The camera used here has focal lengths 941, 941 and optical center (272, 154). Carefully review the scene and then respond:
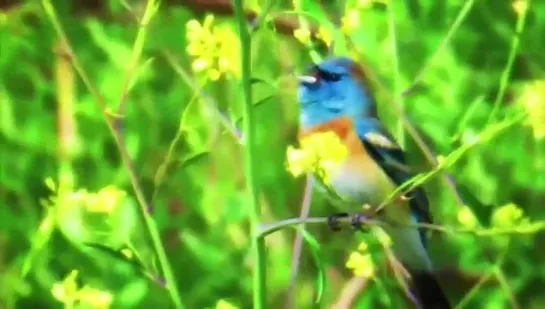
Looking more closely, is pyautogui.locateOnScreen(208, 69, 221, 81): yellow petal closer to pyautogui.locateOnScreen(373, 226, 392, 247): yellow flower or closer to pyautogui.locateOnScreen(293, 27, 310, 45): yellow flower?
pyautogui.locateOnScreen(293, 27, 310, 45): yellow flower

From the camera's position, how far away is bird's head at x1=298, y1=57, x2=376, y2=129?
933 millimetres

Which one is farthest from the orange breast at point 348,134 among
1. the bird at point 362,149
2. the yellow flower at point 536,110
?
the yellow flower at point 536,110

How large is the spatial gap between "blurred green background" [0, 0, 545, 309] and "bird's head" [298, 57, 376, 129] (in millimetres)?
15

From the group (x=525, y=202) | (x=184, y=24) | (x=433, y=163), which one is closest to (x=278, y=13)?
(x=184, y=24)

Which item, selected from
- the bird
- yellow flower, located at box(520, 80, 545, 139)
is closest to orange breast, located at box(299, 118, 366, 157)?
the bird

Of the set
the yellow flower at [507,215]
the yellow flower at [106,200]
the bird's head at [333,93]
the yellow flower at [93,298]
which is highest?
the bird's head at [333,93]

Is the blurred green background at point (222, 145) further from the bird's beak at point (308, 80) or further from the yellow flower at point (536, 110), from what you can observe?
the yellow flower at point (536, 110)

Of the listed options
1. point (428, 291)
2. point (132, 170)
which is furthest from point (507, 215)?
point (132, 170)

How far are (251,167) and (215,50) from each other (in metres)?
0.11

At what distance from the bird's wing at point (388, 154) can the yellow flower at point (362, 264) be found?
0.22 feet

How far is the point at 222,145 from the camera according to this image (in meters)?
0.95

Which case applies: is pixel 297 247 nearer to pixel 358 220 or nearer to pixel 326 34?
pixel 358 220

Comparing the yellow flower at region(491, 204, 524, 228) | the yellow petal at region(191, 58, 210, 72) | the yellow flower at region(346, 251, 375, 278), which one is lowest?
the yellow flower at region(346, 251, 375, 278)

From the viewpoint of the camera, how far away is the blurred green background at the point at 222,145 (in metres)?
0.95
